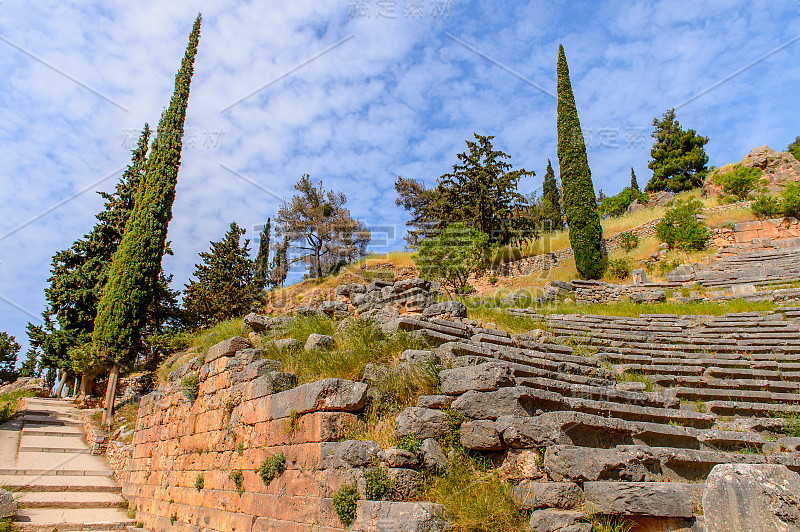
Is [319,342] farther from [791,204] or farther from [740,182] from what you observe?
[740,182]

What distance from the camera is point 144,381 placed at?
73.2 feet

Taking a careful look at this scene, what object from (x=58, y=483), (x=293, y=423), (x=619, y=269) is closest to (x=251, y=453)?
(x=293, y=423)

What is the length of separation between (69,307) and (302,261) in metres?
16.7

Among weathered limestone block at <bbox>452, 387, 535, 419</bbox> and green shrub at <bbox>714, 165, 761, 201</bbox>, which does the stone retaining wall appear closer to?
weathered limestone block at <bbox>452, 387, 535, 419</bbox>

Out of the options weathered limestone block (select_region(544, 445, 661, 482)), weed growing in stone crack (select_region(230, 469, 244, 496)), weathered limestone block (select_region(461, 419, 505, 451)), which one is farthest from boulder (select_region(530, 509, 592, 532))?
weed growing in stone crack (select_region(230, 469, 244, 496))

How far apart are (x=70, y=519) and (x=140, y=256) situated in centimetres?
1233

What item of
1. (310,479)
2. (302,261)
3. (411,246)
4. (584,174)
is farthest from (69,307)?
(584,174)

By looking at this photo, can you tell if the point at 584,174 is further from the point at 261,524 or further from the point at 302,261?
the point at 261,524

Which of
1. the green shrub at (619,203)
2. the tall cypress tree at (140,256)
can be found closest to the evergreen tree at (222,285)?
the tall cypress tree at (140,256)

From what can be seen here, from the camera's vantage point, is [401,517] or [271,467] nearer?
[401,517]

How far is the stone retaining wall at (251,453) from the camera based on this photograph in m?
4.54

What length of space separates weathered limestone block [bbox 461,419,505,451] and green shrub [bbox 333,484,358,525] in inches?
43.4

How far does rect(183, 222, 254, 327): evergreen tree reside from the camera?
78.8 ft

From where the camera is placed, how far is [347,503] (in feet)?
14.1
